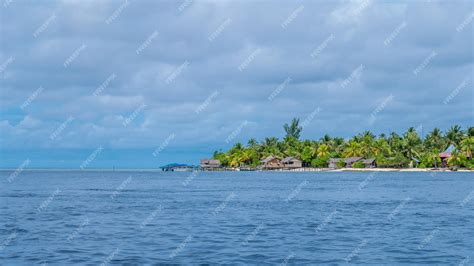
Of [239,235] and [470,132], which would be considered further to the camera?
[470,132]

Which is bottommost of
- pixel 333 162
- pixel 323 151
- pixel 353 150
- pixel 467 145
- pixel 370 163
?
pixel 467 145

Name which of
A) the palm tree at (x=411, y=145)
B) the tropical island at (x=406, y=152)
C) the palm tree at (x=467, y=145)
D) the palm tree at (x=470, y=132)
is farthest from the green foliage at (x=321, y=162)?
the palm tree at (x=467, y=145)

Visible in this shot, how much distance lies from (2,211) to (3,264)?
2324 centimetres

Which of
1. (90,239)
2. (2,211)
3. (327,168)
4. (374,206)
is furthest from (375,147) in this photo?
(90,239)

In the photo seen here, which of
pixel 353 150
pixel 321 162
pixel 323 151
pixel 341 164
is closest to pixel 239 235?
pixel 341 164

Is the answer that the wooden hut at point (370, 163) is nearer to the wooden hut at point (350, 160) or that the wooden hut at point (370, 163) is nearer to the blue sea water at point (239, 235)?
the wooden hut at point (350, 160)

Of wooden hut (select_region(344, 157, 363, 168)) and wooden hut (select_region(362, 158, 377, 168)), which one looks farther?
wooden hut (select_region(344, 157, 363, 168))

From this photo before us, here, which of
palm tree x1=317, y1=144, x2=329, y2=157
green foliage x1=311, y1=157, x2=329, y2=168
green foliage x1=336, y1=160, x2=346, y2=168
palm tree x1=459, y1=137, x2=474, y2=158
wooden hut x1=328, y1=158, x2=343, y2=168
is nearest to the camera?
palm tree x1=459, y1=137, x2=474, y2=158

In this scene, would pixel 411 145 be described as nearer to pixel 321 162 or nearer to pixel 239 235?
pixel 321 162

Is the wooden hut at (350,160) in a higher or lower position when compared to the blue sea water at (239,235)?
higher

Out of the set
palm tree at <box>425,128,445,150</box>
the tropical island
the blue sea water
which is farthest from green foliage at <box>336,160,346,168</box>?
the blue sea water

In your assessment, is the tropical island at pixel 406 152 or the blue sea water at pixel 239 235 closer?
the blue sea water at pixel 239 235

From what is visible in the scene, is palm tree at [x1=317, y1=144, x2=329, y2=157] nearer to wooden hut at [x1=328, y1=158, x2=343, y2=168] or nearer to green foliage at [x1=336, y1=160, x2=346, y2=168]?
wooden hut at [x1=328, y1=158, x2=343, y2=168]

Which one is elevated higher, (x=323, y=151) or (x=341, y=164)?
(x=323, y=151)
